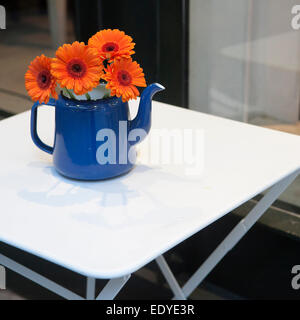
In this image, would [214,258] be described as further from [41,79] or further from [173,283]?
[41,79]

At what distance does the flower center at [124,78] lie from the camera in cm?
107

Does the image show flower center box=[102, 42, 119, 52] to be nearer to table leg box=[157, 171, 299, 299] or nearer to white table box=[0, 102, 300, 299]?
white table box=[0, 102, 300, 299]

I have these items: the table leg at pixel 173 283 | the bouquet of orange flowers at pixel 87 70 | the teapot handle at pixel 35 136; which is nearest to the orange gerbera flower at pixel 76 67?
the bouquet of orange flowers at pixel 87 70

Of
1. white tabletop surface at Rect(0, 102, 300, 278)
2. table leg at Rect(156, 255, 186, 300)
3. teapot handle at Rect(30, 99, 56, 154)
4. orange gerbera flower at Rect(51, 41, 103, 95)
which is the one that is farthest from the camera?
table leg at Rect(156, 255, 186, 300)

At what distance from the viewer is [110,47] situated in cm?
109

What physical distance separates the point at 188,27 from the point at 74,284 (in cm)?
84

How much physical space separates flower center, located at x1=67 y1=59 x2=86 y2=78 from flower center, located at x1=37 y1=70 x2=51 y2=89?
0.05 metres

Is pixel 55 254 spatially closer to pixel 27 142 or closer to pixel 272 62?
pixel 27 142

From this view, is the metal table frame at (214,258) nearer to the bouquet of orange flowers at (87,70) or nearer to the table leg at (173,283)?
the table leg at (173,283)

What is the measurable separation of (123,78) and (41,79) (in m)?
0.14

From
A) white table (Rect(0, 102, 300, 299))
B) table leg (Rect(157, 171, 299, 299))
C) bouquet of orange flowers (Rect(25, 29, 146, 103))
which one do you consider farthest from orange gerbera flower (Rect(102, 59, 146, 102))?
table leg (Rect(157, 171, 299, 299))

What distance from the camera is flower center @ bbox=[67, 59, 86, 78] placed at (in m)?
1.04

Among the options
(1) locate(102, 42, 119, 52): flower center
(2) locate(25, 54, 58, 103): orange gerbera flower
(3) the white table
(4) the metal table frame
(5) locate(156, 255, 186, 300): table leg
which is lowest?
(5) locate(156, 255, 186, 300): table leg

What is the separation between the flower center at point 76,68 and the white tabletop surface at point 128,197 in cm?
21
